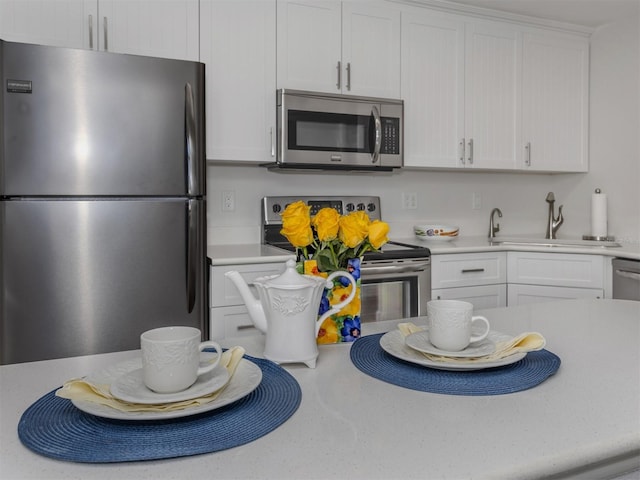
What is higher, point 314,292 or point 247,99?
point 247,99

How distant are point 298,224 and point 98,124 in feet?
4.38

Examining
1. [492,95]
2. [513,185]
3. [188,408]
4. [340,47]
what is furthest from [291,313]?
[513,185]

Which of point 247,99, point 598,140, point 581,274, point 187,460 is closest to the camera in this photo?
point 187,460

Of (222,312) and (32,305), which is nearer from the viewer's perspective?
(32,305)

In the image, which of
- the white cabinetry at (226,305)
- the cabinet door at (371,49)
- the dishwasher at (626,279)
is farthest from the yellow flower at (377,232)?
the dishwasher at (626,279)

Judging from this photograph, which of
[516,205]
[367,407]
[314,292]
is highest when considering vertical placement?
[516,205]

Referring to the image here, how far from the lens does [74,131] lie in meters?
1.95

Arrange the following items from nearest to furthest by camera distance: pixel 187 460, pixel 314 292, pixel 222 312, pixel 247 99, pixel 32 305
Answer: pixel 187 460 → pixel 314 292 → pixel 32 305 → pixel 222 312 → pixel 247 99

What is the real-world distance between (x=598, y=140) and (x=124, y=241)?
303 cm

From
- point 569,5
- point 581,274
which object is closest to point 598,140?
point 569,5

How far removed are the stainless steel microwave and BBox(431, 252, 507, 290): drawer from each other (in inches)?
23.4

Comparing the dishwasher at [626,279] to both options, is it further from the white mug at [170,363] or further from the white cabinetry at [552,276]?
the white mug at [170,363]

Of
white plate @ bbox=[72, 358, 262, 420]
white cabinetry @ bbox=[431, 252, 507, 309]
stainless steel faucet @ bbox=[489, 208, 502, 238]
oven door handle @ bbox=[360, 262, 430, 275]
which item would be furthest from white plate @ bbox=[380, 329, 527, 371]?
stainless steel faucet @ bbox=[489, 208, 502, 238]

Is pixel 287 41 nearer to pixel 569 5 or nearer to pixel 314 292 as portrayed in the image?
pixel 569 5
